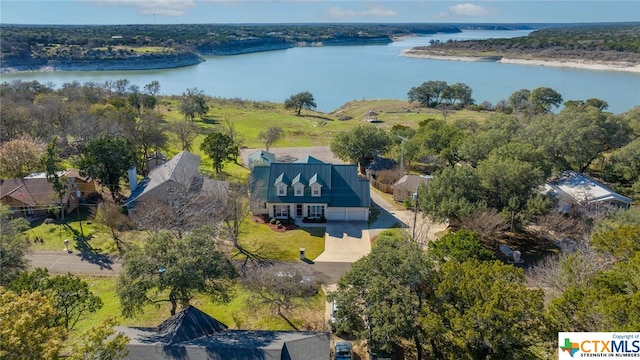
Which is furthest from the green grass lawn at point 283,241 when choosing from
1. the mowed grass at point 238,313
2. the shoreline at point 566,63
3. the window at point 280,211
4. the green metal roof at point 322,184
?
the shoreline at point 566,63

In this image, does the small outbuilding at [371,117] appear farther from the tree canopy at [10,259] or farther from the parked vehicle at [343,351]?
the tree canopy at [10,259]

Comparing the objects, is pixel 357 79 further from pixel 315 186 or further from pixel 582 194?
pixel 582 194

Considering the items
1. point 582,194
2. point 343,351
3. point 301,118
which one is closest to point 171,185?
point 343,351

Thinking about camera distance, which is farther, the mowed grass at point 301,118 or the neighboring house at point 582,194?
the mowed grass at point 301,118

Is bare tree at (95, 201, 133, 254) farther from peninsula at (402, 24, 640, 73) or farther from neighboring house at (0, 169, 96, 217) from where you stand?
peninsula at (402, 24, 640, 73)

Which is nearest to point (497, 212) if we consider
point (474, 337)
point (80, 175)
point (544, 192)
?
point (544, 192)

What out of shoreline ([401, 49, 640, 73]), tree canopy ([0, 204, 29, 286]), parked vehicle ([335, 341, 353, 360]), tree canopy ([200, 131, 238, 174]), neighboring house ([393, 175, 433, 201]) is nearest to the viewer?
parked vehicle ([335, 341, 353, 360])

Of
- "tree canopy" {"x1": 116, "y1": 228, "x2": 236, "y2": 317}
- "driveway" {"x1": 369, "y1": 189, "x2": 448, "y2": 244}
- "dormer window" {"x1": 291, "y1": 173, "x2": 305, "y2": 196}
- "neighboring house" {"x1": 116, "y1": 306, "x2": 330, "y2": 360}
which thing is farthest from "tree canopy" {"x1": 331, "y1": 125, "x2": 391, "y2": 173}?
"neighboring house" {"x1": 116, "y1": 306, "x2": 330, "y2": 360}
